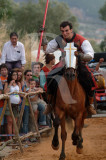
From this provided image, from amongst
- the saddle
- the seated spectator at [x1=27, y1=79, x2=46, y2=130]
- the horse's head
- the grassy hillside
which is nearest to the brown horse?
the saddle

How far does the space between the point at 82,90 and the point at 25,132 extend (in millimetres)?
2295

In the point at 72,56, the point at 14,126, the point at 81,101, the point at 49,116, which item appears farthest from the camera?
the point at 49,116

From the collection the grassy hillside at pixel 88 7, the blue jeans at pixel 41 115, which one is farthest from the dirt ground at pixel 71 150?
the grassy hillside at pixel 88 7

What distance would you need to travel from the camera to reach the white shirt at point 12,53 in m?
11.6

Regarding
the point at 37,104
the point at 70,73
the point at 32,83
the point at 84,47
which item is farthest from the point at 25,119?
the point at 70,73

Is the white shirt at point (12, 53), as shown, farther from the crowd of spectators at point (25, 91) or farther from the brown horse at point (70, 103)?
the brown horse at point (70, 103)

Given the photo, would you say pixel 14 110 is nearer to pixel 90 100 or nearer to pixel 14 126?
pixel 14 126

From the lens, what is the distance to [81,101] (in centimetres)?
784

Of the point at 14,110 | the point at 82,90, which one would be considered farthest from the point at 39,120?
the point at 82,90

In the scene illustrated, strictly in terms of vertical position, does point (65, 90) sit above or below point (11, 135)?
above

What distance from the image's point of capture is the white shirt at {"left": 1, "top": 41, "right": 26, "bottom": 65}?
11602mm

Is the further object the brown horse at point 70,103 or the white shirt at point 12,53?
the white shirt at point 12,53

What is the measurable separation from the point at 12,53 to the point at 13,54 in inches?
1.7

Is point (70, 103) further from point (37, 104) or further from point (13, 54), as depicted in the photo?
point (13, 54)
